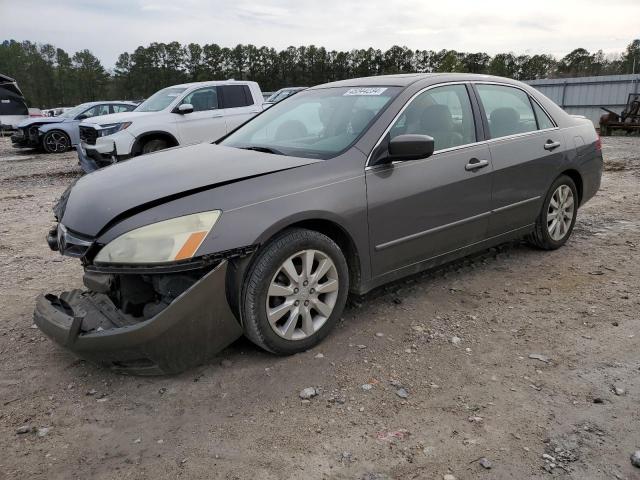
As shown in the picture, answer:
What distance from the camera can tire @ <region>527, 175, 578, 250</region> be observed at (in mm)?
4793

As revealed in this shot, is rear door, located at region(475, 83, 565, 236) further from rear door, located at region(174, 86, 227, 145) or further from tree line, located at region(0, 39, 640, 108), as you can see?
tree line, located at region(0, 39, 640, 108)

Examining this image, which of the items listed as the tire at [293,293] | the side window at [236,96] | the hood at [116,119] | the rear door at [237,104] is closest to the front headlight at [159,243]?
the tire at [293,293]

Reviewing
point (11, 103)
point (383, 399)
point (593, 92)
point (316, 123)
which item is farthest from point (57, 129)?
point (593, 92)

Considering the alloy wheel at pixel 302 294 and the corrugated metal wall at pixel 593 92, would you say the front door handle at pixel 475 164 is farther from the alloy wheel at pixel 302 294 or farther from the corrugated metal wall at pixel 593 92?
the corrugated metal wall at pixel 593 92

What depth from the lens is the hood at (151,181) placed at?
9.43 feet

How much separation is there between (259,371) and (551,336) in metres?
1.88

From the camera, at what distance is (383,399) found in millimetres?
2764

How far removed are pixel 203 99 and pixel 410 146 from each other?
8.12m

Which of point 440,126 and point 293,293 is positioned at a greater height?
point 440,126

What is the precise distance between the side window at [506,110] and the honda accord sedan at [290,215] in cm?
2

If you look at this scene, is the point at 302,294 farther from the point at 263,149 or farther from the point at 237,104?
the point at 237,104

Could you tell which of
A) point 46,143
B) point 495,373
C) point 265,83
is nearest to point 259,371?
point 495,373

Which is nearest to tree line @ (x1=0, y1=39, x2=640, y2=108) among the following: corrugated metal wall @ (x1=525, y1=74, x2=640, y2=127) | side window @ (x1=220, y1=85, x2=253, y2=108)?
corrugated metal wall @ (x1=525, y1=74, x2=640, y2=127)

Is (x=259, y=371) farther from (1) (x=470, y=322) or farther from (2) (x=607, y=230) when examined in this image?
(2) (x=607, y=230)
